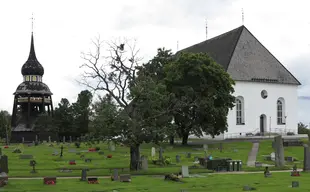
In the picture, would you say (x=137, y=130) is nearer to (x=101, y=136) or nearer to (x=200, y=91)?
(x=101, y=136)

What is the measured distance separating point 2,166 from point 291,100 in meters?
57.8

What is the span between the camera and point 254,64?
7206 cm

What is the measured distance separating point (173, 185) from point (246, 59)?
51.7m

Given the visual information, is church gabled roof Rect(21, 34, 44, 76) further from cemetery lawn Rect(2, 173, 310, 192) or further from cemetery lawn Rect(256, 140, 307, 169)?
cemetery lawn Rect(2, 173, 310, 192)

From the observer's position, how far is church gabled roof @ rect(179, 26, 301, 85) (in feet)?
230

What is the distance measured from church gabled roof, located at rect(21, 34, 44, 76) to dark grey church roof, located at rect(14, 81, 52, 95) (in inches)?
95.6

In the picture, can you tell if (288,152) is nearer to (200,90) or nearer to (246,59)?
(200,90)

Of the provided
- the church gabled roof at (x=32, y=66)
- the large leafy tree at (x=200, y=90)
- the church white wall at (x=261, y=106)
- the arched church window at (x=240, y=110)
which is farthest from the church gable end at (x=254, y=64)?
the church gabled roof at (x=32, y=66)

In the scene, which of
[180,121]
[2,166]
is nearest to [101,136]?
[2,166]

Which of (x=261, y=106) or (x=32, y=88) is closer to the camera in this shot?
(x=261, y=106)

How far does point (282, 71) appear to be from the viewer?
244 feet

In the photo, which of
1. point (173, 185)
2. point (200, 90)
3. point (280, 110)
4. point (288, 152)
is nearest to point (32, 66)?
point (280, 110)

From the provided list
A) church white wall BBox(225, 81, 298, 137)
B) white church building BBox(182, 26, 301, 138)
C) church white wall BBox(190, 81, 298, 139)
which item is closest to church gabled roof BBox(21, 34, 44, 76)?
white church building BBox(182, 26, 301, 138)

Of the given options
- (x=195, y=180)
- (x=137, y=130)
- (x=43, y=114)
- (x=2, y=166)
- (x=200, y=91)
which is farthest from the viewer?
(x=43, y=114)
